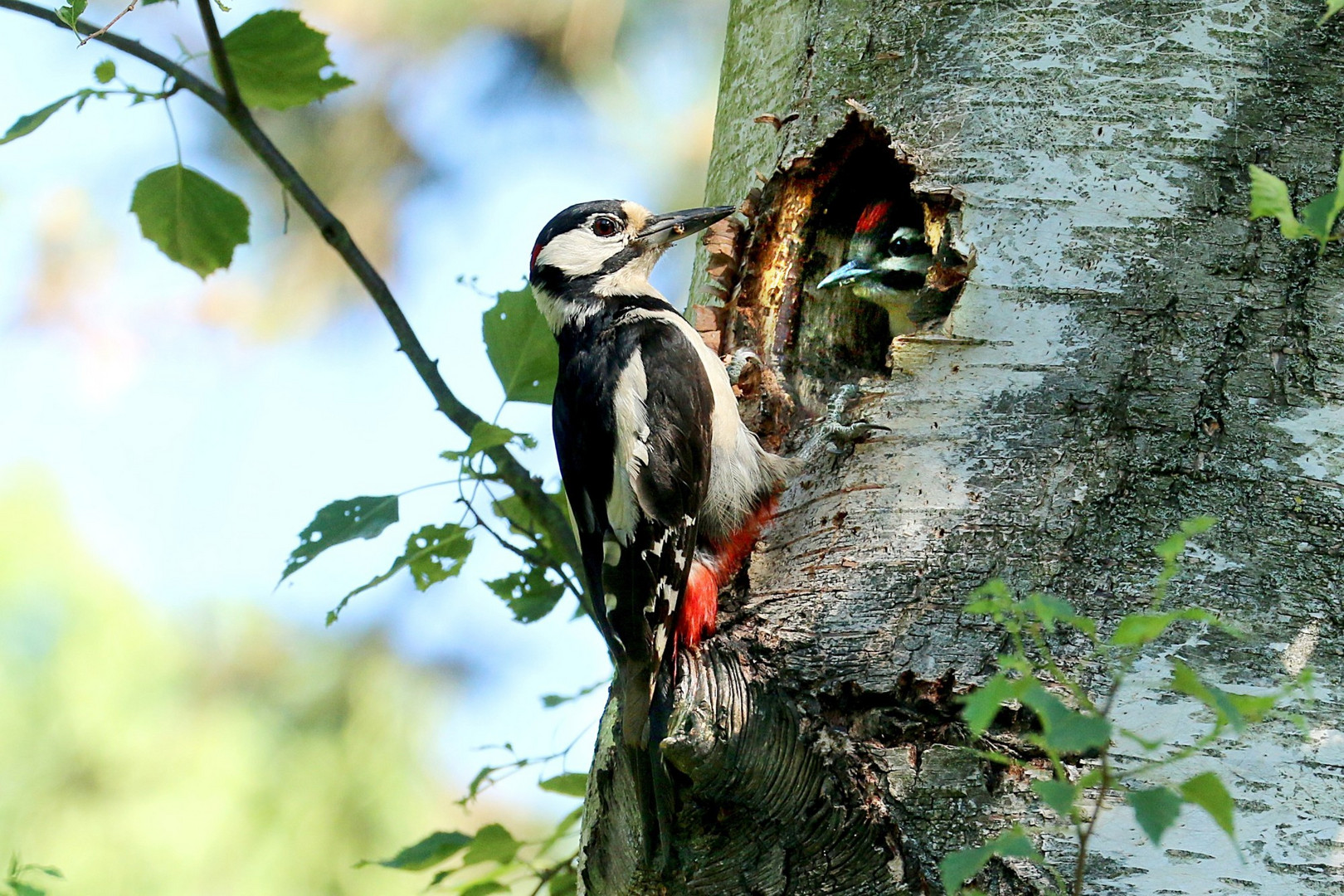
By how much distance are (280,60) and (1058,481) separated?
6.06ft

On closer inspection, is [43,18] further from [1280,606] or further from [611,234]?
[1280,606]

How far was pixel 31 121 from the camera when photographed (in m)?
2.32

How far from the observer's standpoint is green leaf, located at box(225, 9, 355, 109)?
2635 mm

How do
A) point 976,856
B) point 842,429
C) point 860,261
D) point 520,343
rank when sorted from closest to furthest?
point 976,856 < point 842,429 < point 520,343 < point 860,261

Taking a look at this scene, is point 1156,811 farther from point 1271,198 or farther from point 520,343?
point 520,343

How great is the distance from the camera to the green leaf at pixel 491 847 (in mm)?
2602

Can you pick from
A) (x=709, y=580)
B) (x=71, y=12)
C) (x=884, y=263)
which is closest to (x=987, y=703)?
(x=71, y=12)

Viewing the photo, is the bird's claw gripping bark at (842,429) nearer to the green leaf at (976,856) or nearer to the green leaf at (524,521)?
the green leaf at (524,521)

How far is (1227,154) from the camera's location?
6.62 feet

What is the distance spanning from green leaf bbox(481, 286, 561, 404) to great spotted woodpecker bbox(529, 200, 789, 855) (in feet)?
1.30

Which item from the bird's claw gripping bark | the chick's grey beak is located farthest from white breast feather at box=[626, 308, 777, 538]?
the bird's claw gripping bark

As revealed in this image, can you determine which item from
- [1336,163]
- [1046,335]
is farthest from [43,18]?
[1336,163]

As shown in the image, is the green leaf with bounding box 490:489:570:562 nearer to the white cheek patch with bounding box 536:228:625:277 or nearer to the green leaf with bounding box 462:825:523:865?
the green leaf with bounding box 462:825:523:865

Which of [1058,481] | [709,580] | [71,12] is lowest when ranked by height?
[1058,481]
